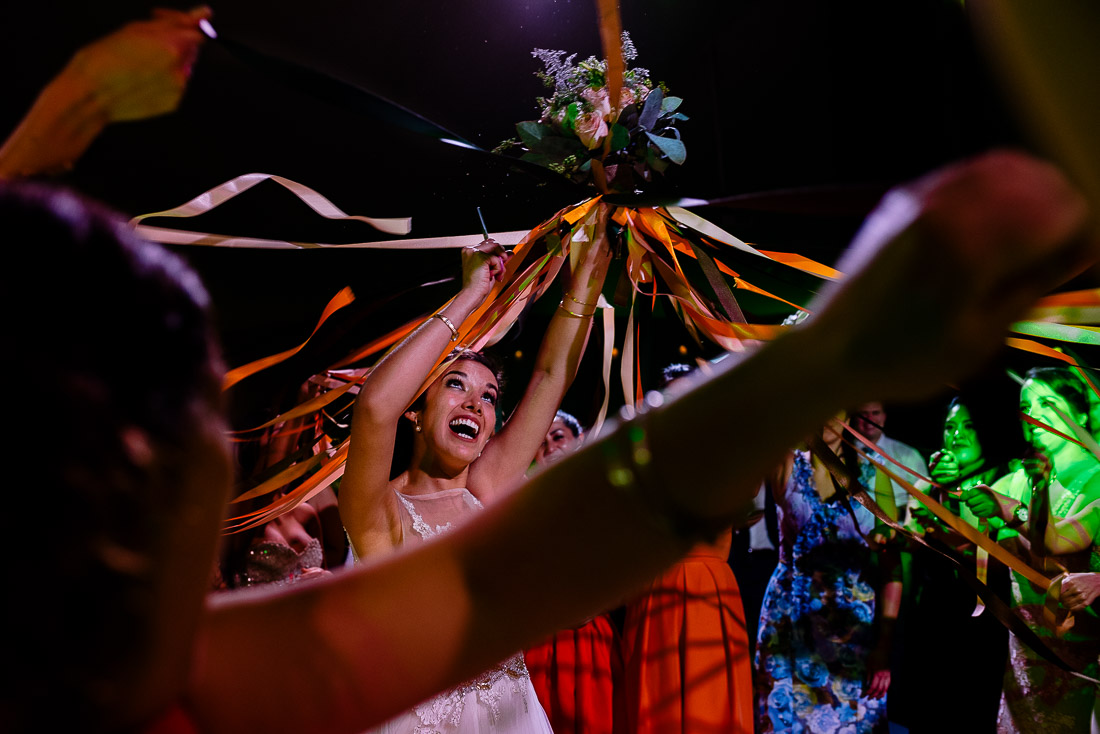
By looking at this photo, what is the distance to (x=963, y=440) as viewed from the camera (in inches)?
146

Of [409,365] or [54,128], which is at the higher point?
[54,128]

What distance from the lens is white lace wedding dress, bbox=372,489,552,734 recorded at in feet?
6.46

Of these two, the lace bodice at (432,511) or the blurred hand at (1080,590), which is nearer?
the lace bodice at (432,511)

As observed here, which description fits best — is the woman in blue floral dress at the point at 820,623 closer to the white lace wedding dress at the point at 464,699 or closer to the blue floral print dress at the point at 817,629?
the blue floral print dress at the point at 817,629

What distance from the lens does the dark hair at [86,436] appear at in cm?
42

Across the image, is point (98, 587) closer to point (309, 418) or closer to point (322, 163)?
point (309, 418)

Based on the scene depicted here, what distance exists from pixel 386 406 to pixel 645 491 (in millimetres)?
1390

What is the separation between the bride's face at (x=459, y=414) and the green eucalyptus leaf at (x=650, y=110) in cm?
99

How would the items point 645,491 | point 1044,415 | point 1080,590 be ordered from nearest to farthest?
point 645,491 → point 1080,590 → point 1044,415

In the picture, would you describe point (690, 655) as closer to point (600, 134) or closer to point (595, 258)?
point (595, 258)

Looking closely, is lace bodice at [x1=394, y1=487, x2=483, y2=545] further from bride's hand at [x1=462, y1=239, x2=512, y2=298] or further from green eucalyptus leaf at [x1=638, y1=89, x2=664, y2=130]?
green eucalyptus leaf at [x1=638, y1=89, x2=664, y2=130]

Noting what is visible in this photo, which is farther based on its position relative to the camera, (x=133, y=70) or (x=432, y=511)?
(x=432, y=511)

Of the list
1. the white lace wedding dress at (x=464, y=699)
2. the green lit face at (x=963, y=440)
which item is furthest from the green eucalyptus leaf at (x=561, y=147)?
the green lit face at (x=963, y=440)

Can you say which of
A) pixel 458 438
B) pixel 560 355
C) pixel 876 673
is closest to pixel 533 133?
pixel 560 355
